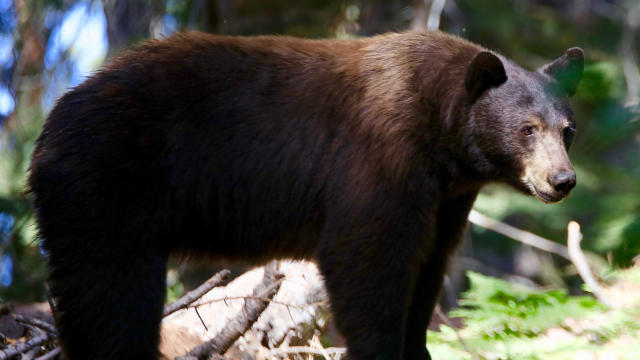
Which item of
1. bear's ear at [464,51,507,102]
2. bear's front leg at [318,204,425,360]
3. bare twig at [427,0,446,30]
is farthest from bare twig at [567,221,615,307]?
bare twig at [427,0,446,30]

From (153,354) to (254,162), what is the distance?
119cm

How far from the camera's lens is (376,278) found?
161 inches

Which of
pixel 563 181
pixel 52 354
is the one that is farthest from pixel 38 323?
Result: pixel 563 181

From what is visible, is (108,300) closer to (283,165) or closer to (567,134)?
(283,165)

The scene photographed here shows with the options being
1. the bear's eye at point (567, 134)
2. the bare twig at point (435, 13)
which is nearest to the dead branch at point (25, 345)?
the bear's eye at point (567, 134)

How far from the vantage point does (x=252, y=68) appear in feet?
14.7

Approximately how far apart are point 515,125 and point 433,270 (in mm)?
1044

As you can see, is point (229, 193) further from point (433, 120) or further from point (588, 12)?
point (588, 12)

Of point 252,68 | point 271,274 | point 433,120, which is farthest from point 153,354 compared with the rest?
point 433,120

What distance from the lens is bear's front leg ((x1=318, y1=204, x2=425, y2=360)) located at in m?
4.06

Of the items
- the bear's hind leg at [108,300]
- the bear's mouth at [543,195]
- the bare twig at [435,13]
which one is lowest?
the bear's hind leg at [108,300]

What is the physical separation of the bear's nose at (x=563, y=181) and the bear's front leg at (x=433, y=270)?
758 mm

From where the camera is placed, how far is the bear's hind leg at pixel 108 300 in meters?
4.08

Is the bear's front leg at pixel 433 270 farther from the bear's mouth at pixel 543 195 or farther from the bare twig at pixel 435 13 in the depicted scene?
the bare twig at pixel 435 13
